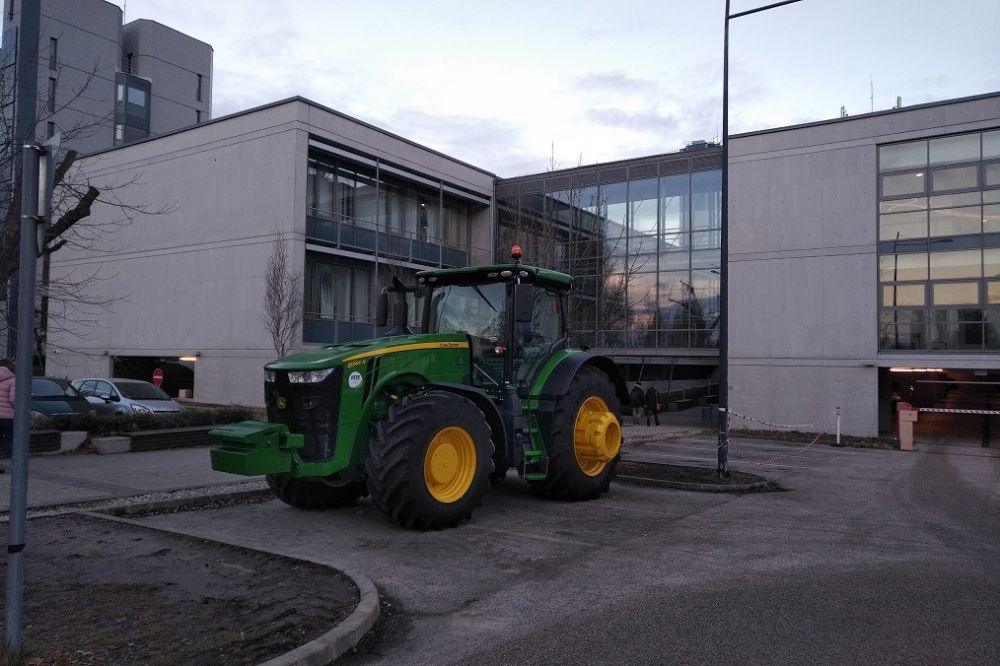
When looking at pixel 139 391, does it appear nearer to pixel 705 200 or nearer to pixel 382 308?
pixel 382 308

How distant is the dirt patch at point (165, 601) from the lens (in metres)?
4.39

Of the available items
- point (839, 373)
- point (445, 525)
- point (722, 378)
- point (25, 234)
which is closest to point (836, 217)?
point (839, 373)

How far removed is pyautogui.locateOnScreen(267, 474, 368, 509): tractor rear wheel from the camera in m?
8.62

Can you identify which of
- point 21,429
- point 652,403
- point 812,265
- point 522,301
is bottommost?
point 652,403

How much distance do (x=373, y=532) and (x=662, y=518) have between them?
3.49m

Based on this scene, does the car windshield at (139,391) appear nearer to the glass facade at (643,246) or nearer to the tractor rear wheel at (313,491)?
the tractor rear wheel at (313,491)

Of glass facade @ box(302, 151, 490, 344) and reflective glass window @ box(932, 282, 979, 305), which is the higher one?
glass facade @ box(302, 151, 490, 344)

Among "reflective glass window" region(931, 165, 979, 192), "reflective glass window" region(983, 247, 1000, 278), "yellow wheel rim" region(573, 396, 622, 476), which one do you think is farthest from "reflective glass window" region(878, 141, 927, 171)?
"yellow wheel rim" region(573, 396, 622, 476)

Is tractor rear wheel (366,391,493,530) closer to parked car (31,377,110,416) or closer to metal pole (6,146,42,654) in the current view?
metal pole (6,146,42,654)

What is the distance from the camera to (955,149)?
21.9 meters

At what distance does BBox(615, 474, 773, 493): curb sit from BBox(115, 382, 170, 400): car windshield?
40.9 feet

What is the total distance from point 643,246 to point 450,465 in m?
21.7

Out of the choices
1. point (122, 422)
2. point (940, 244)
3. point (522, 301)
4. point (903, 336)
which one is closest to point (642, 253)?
point (903, 336)

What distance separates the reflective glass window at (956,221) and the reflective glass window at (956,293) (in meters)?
1.49
